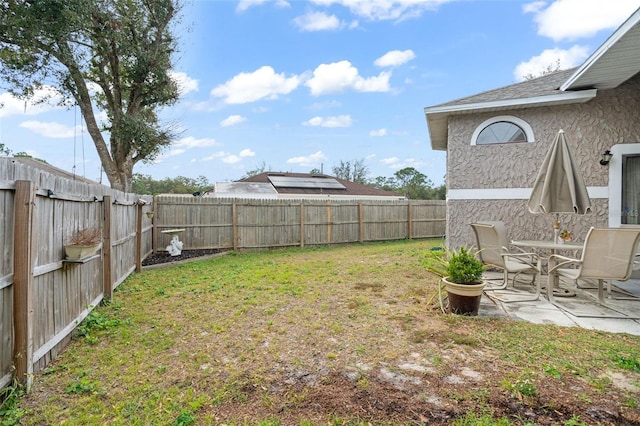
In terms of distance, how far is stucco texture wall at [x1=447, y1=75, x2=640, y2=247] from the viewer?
237 inches

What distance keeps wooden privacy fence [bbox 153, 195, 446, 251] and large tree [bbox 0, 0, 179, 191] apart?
3140mm

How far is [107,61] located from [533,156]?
13.5 meters

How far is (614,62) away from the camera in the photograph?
16.1ft

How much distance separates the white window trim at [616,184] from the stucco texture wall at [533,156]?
0.28 ft

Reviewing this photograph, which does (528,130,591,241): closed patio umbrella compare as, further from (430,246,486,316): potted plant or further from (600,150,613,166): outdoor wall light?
(600,150,613,166): outdoor wall light

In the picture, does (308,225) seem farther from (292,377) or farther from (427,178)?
(427,178)

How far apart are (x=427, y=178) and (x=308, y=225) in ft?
88.8

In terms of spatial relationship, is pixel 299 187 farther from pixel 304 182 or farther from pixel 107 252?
pixel 107 252

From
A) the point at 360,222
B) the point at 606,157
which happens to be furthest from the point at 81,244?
the point at 360,222

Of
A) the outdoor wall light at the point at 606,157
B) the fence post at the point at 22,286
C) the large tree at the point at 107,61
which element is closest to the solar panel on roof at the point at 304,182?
the large tree at the point at 107,61

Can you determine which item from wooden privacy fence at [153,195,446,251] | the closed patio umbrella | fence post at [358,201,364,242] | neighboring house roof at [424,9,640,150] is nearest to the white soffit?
neighboring house roof at [424,9,640,150]

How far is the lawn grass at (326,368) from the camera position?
6.89ft

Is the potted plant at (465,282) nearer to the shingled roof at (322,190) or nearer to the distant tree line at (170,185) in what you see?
the shingled roof at (322,190)

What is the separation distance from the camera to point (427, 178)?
35.6 metres
